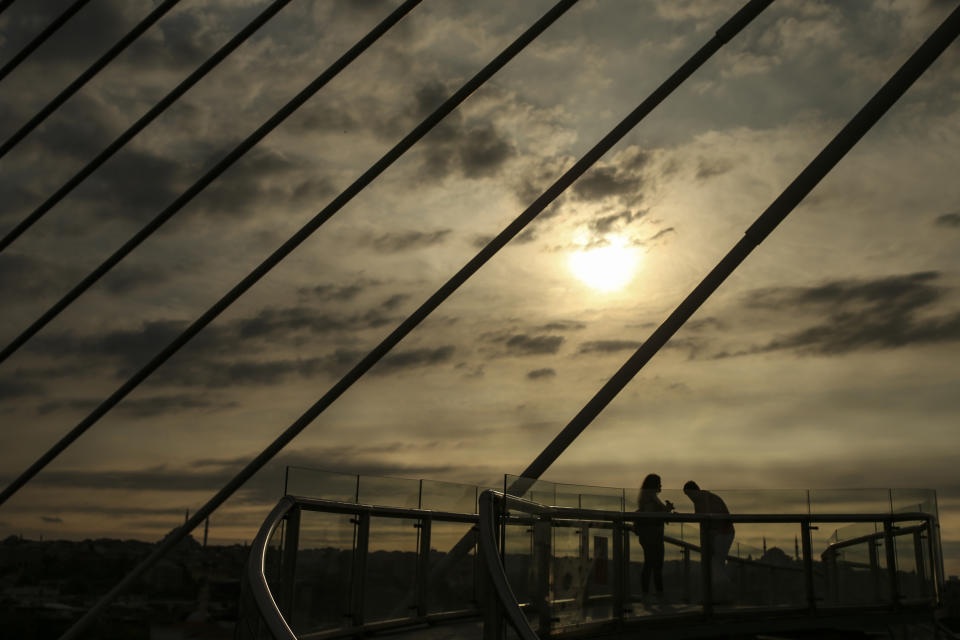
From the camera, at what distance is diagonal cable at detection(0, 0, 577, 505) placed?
10305 mm

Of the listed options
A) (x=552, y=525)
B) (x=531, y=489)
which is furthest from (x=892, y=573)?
(x=531, y=489)

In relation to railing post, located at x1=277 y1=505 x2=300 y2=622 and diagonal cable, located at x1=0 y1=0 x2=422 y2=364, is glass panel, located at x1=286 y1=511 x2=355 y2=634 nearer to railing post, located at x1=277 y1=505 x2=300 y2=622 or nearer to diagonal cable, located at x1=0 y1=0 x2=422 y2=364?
railing post, located at x1=277 y1=505 x2=300 y2=622

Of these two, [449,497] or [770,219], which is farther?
[770,219]

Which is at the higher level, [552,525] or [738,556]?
[552,525]

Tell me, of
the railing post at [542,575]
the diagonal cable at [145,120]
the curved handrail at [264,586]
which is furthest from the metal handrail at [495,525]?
the diagonal cable at [145,120]

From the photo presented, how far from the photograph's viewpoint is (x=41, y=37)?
11.1 m

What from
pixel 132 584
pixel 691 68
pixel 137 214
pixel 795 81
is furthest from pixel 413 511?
pixel 137 214

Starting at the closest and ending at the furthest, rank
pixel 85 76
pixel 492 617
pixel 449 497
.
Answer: pixel 492 617, pixel 449 497, pixel 85 76

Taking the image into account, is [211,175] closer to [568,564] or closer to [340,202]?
[340,202]

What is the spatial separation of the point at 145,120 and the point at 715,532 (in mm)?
7380

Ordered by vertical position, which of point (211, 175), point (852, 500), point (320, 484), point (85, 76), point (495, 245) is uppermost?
point (85, 76)

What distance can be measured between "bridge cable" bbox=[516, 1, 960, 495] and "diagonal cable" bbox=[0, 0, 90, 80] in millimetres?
6826

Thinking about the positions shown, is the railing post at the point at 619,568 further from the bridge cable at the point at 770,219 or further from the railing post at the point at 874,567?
the railing post at the point at 874,567

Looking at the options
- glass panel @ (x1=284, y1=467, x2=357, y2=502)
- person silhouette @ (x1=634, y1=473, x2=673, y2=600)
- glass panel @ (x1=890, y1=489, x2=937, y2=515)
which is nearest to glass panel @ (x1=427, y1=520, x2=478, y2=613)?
glass panel @ (x1=284, y1=467, x2=357, y2=502)
